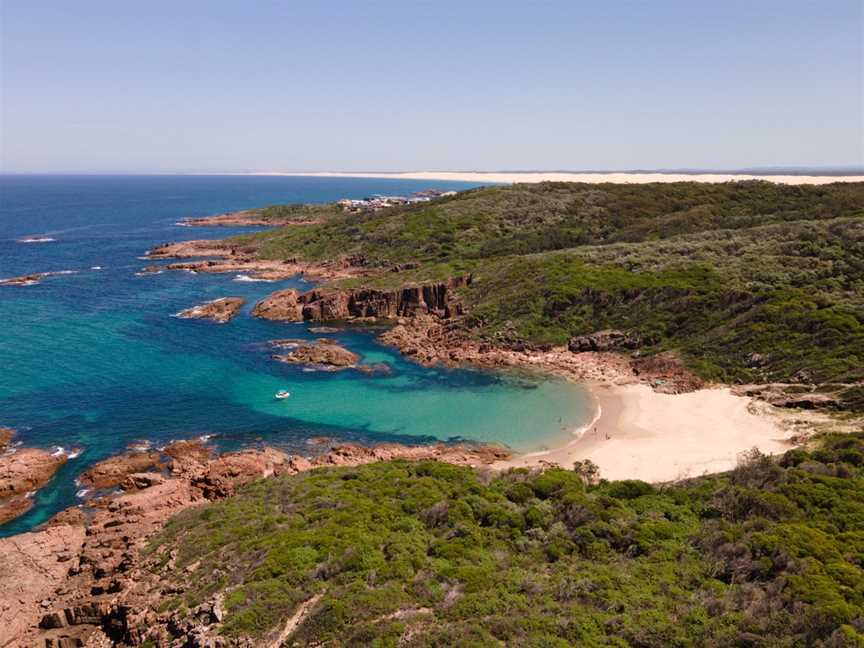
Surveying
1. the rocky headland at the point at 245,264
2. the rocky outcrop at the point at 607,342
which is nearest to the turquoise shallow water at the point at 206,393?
the rocky outcrop at the point at 607,342

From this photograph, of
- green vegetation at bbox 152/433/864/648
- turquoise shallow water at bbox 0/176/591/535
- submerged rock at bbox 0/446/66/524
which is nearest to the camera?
green vegetation at bbox 152/433/864/648

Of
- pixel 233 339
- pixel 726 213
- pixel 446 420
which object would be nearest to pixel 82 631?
pixel 446 420

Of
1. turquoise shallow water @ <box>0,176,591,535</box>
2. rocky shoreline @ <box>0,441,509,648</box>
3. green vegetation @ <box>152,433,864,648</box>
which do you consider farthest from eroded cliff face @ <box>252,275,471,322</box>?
green vegetation @ <box>152,433,864,648</box>

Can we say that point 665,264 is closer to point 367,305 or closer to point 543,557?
point 367,305

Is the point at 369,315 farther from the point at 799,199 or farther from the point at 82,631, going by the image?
the point at 799,199

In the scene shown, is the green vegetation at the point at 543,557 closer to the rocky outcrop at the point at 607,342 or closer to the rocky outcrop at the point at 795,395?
the rocky outcrop at the point at 795,395

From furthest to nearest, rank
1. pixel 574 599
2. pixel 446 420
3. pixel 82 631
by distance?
pixel 446 420 < pixel 82 631 < pixel 574 599

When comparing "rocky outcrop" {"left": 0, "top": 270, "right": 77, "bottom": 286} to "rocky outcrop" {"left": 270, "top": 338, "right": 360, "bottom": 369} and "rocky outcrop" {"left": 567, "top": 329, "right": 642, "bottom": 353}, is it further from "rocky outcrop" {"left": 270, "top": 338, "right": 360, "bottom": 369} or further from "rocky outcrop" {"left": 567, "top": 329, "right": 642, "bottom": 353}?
"rocky outcrop" {"left": 567, "top": 329, "right": 642, "bottom": 353}
